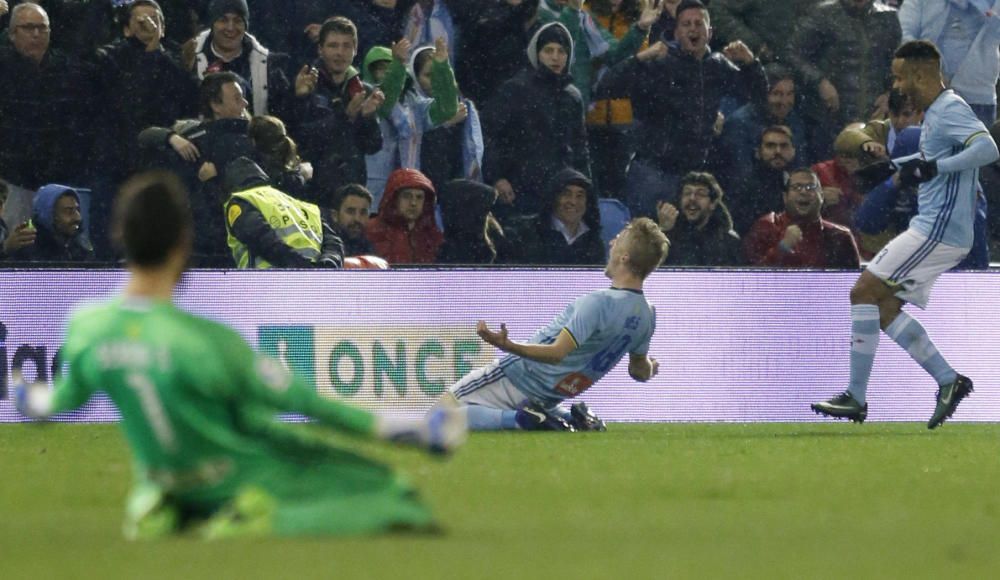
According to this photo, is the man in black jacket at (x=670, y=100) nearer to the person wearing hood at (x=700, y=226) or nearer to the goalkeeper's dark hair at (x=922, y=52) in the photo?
the person wearing hood at (x=700, y=226)

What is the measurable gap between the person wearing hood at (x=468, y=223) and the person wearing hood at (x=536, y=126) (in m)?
0.46

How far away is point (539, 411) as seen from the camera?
13203 millimetres

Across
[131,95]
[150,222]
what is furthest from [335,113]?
[150,222]

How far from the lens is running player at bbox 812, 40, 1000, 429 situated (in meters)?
13.0

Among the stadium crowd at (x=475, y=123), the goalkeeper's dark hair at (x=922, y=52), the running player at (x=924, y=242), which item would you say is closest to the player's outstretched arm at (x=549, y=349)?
the running player at (x=924, y=242)

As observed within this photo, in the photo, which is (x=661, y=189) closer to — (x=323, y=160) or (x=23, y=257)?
(x=323, y=160)

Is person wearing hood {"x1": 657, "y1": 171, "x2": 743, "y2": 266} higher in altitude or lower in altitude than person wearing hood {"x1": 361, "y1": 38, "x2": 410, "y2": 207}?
lower

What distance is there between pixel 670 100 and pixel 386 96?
100.0 inches

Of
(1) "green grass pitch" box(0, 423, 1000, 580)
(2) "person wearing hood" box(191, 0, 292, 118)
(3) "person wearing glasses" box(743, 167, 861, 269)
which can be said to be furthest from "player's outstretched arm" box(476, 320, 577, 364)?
(3) "person wearing glasses" box(743, 167, 861, 269)

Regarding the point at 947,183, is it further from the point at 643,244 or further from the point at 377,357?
the point at 377,357

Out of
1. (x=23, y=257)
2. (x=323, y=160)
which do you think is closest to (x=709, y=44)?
(x=323, y=160)

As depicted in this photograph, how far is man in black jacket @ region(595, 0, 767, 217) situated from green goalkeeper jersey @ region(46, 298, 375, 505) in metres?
10.6

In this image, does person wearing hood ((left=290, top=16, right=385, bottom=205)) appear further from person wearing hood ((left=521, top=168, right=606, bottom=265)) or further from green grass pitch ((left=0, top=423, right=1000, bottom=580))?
green grass pitch ((left=0, top=423, right=1000, bottom=580))

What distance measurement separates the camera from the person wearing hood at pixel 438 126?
15.8m
